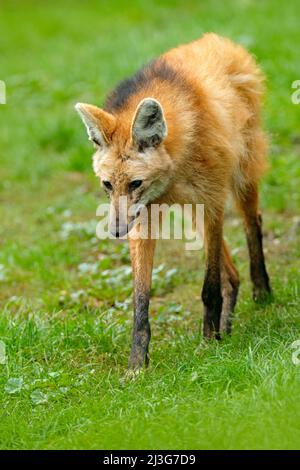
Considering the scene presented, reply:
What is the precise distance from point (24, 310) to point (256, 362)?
211 centimetres

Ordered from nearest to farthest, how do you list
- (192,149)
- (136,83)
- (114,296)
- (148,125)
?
(148,125)
(192,149)
(136,83)
(114,296)

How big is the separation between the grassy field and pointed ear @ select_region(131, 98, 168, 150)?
1188 mm

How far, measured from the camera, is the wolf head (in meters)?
4.45

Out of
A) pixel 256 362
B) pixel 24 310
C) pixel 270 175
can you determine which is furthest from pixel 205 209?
pixel 270 175

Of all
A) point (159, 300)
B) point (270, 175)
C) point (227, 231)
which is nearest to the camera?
Answer: point (159, 300)

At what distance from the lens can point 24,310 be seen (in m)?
5.80

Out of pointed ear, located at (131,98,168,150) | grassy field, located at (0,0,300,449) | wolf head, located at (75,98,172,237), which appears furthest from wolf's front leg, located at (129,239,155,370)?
pointed ear, located at (131,98,168,150)

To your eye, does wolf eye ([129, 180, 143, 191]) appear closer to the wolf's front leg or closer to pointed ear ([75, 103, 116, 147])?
pointed ear ([75, 103, 116, 147])

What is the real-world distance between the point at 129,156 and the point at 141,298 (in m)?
0.87

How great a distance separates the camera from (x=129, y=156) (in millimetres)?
4492

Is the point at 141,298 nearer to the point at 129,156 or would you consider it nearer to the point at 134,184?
the point at 134,184

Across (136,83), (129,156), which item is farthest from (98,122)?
(136,83)

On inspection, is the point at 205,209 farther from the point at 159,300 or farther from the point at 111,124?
the point at 159,300

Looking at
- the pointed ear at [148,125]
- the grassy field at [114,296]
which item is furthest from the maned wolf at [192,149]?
the grassy field at [114,296]
